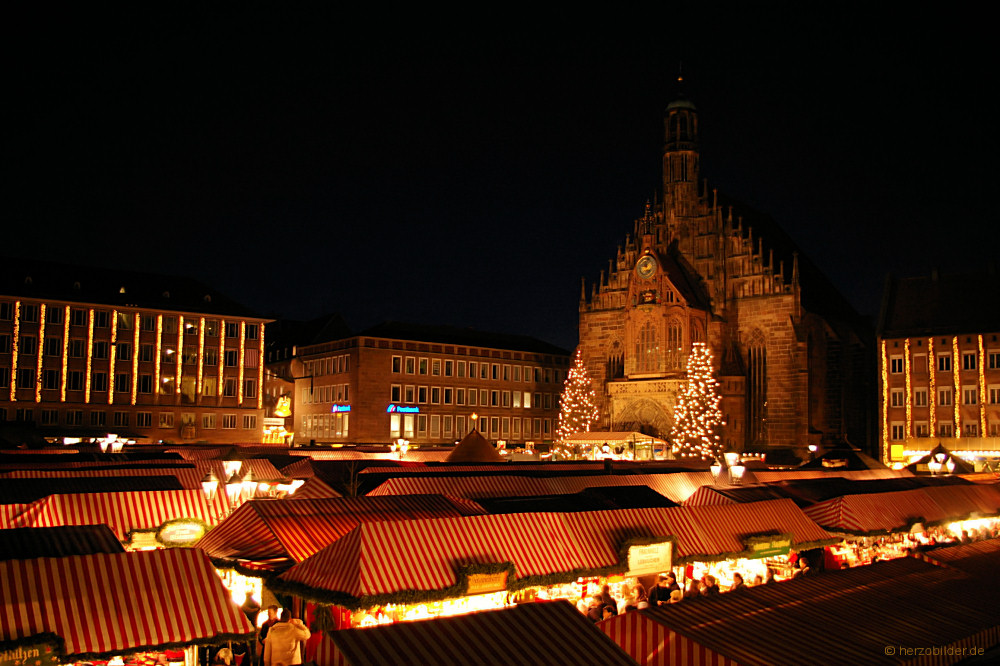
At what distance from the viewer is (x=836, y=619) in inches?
443

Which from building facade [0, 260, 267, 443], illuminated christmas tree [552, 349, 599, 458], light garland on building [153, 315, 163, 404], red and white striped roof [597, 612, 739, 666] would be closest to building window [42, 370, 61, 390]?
building facade [0, 260, 267, 443]

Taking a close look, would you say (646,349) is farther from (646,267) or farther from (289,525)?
(289,525)

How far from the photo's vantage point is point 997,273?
61.2 meters

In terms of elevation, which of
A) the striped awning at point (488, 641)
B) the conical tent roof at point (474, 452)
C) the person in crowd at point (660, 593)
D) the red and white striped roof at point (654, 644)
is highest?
the conical tent roof at point (474, 452)

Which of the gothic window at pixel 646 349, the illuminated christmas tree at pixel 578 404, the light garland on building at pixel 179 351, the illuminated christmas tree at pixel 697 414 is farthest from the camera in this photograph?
the illuminated christmas tree at pixel 578 404

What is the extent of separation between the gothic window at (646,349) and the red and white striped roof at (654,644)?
5633 centimetres

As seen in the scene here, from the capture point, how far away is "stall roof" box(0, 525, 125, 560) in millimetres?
12664

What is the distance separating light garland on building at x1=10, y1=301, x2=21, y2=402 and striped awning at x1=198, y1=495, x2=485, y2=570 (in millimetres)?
52174

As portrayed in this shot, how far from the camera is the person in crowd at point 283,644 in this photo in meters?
12.2

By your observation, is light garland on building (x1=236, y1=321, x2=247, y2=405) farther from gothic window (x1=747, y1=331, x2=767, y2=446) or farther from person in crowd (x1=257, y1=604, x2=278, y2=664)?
person in crowd (x1=257, y1=604, x2=278, y2=664)

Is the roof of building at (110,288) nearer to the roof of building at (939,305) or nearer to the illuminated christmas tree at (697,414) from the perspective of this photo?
the illuminated christmas tree at (697,414)

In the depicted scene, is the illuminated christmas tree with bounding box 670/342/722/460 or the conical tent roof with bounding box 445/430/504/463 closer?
the conical tent roof with bounding box 445/430/504/463

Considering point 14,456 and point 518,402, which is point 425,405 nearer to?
point 518,402

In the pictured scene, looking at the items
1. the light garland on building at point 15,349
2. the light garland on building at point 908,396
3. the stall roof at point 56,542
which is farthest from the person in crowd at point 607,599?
the light garland on building at point 15,349
